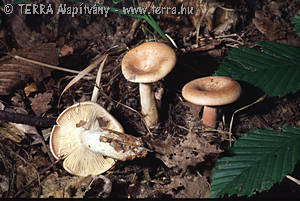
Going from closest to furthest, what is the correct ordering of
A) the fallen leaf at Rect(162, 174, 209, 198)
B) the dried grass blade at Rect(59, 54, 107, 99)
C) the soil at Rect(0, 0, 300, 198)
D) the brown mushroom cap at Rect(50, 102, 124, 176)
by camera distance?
the fallen leaf at Rect(162, 174, 209, 198)
the soil at Rect(0, 0, 300, 198)
the brown mushroom cap at Rect(50, 102, 124, 176)
the dried grass blade at Rect(59, 54, 107, 99)

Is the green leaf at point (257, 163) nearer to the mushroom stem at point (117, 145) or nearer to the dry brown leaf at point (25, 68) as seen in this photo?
the mushroom stem at point (117, 145)

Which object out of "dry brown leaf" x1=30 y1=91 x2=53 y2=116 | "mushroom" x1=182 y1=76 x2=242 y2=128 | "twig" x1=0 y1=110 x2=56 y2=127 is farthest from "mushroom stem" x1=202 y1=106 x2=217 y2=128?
"dry brown leaf" x1=30 y1=91 x2=53 y2=116

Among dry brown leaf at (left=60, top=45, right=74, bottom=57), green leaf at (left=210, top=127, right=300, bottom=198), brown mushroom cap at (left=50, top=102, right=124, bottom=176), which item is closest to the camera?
green leaf at (left=210, top=127, right=300, bottom=198)

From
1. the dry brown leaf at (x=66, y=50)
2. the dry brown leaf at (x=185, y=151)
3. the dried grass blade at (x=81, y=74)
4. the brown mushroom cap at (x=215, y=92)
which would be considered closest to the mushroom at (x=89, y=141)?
the dry brown leaf at (x=185, y=151)

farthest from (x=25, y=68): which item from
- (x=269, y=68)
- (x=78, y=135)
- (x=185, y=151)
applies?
(x=269, y=68)

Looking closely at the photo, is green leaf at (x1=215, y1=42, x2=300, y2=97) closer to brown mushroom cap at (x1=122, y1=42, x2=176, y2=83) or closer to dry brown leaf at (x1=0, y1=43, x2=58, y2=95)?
brown mushroom cap at (x1=122, y1=42, x2=176, y2=83)

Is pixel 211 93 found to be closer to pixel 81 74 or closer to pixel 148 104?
pixel 148 104

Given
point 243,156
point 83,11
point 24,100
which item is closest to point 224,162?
point 243,156
